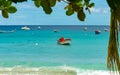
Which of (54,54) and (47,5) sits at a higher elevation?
(47,5)

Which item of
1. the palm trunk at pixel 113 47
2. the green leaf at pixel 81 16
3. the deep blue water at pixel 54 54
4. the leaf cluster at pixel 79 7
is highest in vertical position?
the leaf cluster at pixel 79 7

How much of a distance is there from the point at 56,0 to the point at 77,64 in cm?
1519

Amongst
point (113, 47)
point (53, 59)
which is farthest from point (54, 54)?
point (113, 47)

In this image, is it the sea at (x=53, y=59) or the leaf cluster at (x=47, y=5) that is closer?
the leaf cluster at (x=47, y=5)

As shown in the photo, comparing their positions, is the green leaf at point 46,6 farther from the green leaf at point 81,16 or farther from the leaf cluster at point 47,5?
the green leaf at point 81,16

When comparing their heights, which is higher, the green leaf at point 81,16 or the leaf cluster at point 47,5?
the leaf cluster at point 47,5

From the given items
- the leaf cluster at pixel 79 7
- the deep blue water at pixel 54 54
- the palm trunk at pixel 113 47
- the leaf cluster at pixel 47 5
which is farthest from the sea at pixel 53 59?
the leaf cluster at pixel 47 5

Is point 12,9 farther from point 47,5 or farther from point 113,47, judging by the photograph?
point 113,47

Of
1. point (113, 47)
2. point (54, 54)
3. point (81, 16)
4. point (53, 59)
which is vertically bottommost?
point (54, 54)

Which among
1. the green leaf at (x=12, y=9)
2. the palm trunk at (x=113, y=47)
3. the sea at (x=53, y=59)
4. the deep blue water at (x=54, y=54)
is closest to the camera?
the green leaf at (x=12, y=9)

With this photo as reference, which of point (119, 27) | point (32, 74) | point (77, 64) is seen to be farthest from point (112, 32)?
point (77, 64)

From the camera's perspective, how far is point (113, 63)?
1526 millimetres

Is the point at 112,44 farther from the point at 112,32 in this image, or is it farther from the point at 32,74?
the point at 32,74

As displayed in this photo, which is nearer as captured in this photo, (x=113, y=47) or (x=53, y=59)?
(x=113, y=47)
